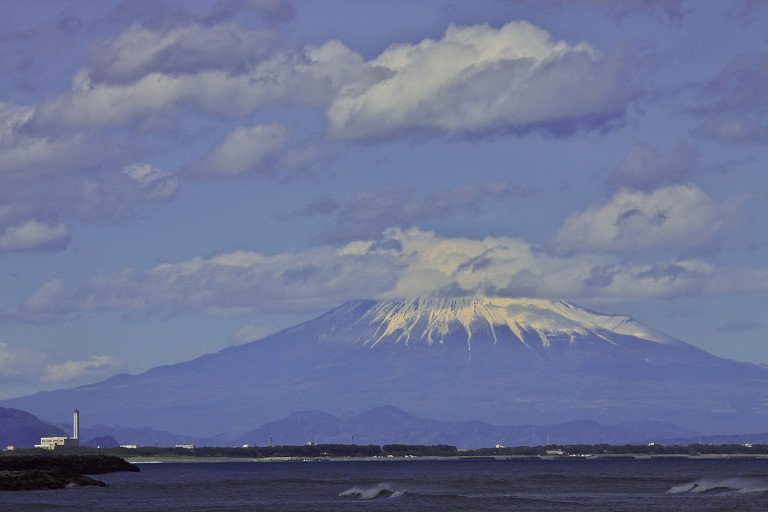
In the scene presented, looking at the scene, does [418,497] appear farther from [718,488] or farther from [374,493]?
[718,488]

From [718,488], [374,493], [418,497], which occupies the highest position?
[374,493]

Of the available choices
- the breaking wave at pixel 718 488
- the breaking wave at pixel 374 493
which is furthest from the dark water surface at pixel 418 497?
the breaking wave at pixel 374 493

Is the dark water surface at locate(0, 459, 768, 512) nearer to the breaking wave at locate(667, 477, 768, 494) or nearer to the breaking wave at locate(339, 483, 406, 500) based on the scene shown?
the breaking wave at locate(667, 477, 768, 494)

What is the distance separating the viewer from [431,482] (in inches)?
6496

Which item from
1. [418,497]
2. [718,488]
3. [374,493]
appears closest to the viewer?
[418,497]

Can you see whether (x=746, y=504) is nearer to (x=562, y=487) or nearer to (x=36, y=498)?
(x=562, y=487)

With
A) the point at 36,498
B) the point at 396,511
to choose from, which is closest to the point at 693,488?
the point at 396,511

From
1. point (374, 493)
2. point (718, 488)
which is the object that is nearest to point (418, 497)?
point (374, 493)

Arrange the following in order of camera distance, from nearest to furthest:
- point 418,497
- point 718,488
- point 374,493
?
point 418,497
point 374,493
point 718,488

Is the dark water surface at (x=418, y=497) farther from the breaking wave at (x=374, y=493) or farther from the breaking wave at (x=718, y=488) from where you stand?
the breaking wave at (x=374, y=493)

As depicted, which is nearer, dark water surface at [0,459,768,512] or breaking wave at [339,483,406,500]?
dark water surface at [0,459,768,512]

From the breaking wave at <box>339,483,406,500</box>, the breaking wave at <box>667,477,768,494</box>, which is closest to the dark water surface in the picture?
the breaking wave at <box>667,477,768,494</box>

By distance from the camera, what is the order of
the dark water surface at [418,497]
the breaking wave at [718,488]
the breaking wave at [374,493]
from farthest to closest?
1. the breaking wave at [718,488]
2. the breaking wave at [374,493]
3. the dark water surface at [418,497]

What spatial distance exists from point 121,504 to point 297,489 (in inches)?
1301
